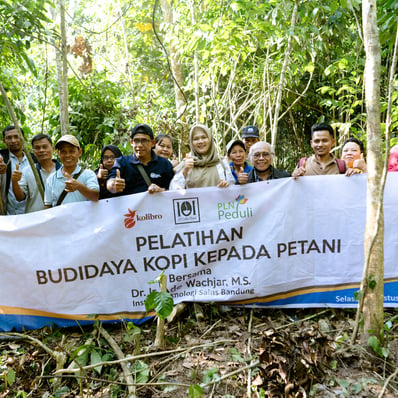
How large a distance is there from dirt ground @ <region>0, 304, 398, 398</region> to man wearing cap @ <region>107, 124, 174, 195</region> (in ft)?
4.33

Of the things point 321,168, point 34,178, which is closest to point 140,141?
point 34,178

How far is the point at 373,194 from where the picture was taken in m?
3.12

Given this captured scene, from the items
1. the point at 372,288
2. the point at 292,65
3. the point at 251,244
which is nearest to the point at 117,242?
the point at 251,244

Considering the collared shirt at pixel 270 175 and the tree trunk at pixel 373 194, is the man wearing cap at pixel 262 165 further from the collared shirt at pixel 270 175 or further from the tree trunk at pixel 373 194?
the tree trunk at pixel 373 194

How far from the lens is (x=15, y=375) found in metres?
3.41

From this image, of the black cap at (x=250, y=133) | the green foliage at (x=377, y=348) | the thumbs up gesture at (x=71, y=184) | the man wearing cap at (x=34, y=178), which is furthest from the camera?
the black cap at (x=250, y=133)

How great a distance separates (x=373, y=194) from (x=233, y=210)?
1.34 metres

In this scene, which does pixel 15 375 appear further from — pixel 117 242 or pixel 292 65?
pixel 292 65

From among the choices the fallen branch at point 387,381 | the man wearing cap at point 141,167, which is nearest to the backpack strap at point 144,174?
the man wearing cap at point 141,167

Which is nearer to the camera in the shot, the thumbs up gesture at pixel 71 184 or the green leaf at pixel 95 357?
the green leaf at pixel 95 357

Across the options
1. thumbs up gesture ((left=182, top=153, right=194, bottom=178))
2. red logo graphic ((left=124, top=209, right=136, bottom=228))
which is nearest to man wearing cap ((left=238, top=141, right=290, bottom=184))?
thumbs up gesture ((left=182, top=153, right=194, bottom=178))

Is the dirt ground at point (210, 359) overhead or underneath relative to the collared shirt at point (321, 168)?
underneath

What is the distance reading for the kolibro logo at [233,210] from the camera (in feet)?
13.1

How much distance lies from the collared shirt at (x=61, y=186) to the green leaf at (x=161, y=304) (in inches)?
51.3
